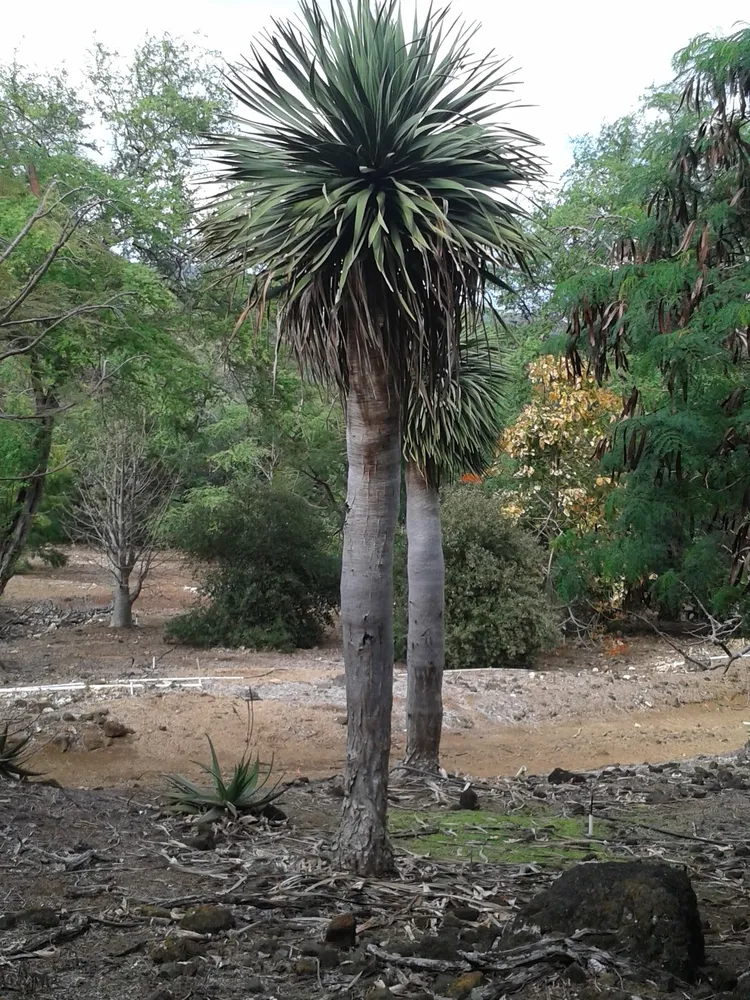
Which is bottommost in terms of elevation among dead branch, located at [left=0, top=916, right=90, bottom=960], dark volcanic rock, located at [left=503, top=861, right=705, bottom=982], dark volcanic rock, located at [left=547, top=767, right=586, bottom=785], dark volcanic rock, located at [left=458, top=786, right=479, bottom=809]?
dark volcanic rock, located at [left=547, top=767, right=586, bottom=785]

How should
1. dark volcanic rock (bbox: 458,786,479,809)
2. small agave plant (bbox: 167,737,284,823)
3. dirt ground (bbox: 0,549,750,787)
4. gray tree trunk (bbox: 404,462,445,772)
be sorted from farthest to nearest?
dirt ground (bbox: 0,549,750,787) → gray tree trunk (bbox: 404,462,445,772) → dark volcanic rock (bbox: 458,786,479,809) → small agave plant (bbox: 167,737,284,823)

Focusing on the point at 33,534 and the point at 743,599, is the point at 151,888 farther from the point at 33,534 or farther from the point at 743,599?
the point at 33,534

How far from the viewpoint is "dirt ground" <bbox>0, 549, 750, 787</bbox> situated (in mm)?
13078

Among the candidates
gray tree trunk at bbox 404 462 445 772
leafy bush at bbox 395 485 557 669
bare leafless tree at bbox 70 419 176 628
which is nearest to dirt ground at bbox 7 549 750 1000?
gray tree trunk at bbox 404 462 445 772

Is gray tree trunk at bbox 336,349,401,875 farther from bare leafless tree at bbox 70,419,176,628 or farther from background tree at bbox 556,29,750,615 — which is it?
bare leafless tree at bbox 70,419,176,628

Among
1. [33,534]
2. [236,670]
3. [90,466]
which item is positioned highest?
[90,466]

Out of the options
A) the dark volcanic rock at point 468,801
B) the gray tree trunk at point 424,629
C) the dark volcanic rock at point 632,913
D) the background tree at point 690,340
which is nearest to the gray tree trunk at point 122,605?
the gray tree trunk at point 424,629

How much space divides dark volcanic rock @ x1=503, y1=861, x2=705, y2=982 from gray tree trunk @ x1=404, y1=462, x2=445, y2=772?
18.2ft

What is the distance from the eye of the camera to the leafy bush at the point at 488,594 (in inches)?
786

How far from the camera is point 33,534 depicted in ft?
95.6

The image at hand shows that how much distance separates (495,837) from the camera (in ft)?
26.6

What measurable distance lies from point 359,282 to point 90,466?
20.3 m

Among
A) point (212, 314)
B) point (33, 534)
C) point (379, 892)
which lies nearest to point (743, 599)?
point (379, 892)

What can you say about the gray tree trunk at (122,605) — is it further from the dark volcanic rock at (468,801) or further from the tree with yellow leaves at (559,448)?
the dark volcanic rock at (468,801)
